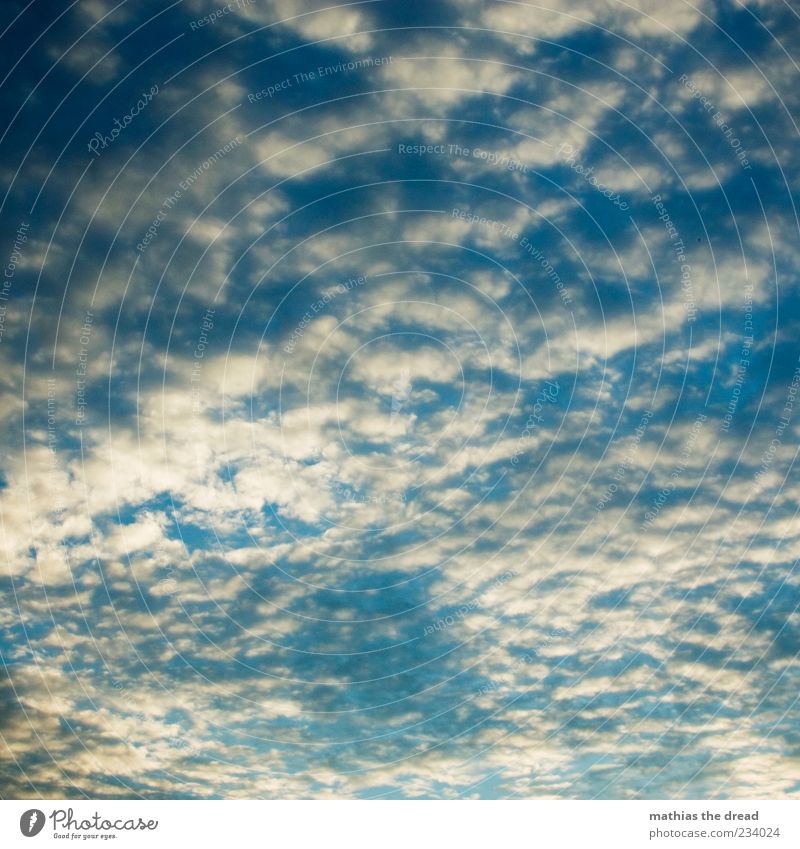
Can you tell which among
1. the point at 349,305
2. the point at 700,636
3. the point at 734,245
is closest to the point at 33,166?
the point at 349,305

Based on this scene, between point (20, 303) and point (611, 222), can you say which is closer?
point (20, 303)

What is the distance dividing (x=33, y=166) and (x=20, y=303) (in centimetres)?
333

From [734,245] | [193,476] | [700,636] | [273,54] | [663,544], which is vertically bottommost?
[700,636]

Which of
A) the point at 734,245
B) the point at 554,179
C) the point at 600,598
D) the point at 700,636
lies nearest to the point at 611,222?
the point at 554,179

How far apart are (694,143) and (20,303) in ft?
58.4

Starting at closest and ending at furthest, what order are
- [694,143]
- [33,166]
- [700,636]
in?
[33,166] → [694,143] → [700,636]

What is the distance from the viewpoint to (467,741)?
21375 mm

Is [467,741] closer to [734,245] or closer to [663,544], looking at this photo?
[663,544]
